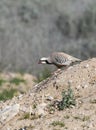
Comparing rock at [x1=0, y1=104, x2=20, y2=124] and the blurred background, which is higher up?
the blurred background

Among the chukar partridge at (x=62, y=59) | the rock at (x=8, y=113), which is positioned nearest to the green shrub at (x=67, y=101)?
the rock at (x=8, y=113)

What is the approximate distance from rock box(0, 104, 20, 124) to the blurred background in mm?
13351

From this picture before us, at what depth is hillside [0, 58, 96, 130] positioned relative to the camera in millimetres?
9977

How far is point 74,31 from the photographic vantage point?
123 feet

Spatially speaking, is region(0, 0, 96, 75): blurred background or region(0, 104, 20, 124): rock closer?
region(0, 104, 20, 124): rock

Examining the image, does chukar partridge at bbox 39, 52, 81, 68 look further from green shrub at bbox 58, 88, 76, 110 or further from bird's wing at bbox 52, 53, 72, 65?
green shrub at bbox 58, 88, 76, 110

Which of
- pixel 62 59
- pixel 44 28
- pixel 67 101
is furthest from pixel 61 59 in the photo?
pixel 44 28

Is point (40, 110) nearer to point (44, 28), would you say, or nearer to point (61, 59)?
point (61, 59)

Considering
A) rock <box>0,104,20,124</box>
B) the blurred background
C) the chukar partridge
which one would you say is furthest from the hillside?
the blurred background

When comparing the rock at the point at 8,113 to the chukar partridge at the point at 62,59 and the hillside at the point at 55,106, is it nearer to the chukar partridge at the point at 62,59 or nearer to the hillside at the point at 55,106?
the hillside at the point at 55,106

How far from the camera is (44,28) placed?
1423 inches

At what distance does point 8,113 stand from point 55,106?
0.79m

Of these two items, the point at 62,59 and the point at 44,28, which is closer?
the point at 62,59

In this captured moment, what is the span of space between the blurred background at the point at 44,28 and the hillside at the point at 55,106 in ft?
41.4
